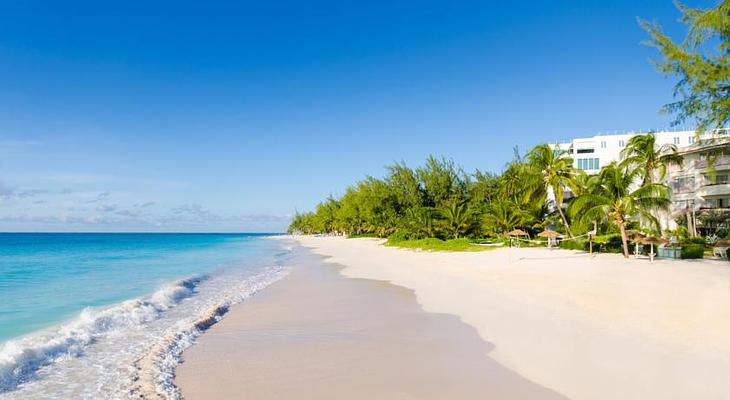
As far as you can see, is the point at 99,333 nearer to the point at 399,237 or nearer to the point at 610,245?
the point at 610,245

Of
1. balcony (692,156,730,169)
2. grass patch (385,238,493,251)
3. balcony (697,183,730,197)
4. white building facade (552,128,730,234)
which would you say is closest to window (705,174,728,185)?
white building facade (552,128,730,234)

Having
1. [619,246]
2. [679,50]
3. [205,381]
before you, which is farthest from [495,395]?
[619,246]

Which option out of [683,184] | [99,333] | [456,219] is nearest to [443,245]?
[456,219]

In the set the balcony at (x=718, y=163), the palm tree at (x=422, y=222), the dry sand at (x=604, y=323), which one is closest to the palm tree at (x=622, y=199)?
the dry sand at (x=604, y=323)

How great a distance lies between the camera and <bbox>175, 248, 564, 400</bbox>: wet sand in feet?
20.2

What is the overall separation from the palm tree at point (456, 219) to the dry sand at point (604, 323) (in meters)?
21.5

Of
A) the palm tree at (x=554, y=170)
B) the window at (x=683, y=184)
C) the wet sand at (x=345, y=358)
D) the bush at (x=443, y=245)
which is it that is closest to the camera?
the wet sand at (x=345, y=358)

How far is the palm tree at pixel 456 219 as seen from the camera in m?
40.3

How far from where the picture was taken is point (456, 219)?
4028 cm

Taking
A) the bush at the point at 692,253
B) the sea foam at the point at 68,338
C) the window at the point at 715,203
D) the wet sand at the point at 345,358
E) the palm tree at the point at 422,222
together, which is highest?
the window at the point at 715,203

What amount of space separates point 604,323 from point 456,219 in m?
31.0

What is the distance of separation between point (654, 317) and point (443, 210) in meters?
31.5

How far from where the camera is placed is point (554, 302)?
1183 cm

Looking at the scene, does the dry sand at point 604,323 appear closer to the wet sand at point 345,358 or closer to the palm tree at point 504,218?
the wet sand at point 345,358
